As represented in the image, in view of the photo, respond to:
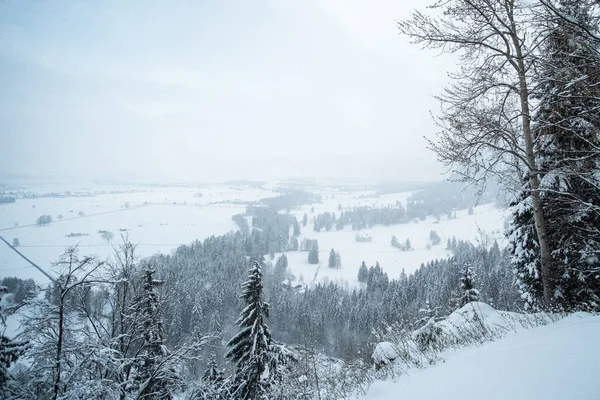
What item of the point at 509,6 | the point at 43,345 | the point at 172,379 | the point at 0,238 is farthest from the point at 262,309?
the point at 0,238

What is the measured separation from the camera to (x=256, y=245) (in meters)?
96.1

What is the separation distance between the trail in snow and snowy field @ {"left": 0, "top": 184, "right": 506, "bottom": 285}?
34.8m

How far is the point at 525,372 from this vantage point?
2.88 metres

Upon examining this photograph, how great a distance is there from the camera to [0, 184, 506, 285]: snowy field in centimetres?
4350

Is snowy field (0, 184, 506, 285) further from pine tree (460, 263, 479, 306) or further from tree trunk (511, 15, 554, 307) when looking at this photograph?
tree trunk (511, 15, 554, 307)

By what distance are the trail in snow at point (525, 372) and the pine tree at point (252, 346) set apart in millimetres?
8868

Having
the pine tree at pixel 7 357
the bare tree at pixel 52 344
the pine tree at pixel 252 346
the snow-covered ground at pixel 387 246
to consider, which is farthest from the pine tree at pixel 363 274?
the pine tree at pixel 7 357

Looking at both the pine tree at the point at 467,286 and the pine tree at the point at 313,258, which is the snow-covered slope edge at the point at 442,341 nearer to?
the pine tree at the point at 467,286

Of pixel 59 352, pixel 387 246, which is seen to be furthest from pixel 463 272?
pixel 387 246

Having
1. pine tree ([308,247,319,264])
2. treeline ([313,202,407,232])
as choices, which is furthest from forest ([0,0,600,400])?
treeline ([313,202,407,232])

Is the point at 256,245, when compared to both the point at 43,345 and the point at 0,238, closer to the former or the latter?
the point at 0,238

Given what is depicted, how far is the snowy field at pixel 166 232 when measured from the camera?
43500 millimetres

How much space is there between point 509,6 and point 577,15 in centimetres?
196

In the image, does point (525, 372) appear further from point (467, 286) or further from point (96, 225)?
point (96, 225)
